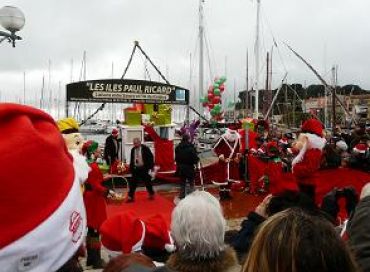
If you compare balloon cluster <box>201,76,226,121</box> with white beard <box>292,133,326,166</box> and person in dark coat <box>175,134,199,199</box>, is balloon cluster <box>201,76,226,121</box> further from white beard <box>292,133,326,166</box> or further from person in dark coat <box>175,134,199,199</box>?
white beard <box>292,133,326,166</box>

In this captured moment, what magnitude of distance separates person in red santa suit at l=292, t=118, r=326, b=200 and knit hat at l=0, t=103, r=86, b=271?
6679mm

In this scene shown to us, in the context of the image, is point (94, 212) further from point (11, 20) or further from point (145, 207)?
point (145, 207)

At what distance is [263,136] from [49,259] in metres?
13.4

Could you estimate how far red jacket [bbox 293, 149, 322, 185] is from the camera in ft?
25.5

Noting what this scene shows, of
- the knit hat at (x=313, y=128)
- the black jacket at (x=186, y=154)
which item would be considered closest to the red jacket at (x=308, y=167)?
the knit hat at (x=313, y=128)

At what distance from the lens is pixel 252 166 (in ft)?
39.9

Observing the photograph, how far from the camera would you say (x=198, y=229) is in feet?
8.89

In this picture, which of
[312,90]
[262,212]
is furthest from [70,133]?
[312,90]

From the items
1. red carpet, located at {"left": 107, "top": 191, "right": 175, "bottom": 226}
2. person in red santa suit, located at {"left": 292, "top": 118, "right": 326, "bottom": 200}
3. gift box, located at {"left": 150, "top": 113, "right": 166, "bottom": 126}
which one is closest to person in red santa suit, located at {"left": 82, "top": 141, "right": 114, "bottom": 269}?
red carpet, located at {"left": 107, "top": 191, "right": 175, "bottom": 226}

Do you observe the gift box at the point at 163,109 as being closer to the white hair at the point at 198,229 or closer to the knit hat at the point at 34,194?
the white hair at the point at 198,229

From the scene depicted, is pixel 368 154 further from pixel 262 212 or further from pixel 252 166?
pixel 262 212

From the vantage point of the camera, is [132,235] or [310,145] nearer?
[132,235]

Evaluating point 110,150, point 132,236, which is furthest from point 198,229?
point 110,150

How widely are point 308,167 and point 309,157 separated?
0.19 m
